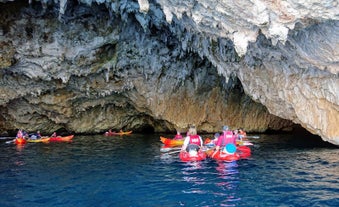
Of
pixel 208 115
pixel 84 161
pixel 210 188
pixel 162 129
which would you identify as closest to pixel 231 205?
pixel 210 188

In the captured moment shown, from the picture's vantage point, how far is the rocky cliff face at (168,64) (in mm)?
8734

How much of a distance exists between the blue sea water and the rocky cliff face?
3.13m

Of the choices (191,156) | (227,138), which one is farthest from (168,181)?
(227,138)

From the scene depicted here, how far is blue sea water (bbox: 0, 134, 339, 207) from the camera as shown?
6926 millimetres

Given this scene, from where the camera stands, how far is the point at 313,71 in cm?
1177

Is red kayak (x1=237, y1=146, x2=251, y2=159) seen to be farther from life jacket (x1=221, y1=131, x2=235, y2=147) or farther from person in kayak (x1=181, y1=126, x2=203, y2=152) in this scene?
person in kayak (x1=181, y1=126, x2=203, y2=152)

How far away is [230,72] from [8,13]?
31.6 feet

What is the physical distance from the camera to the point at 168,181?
8.60 m

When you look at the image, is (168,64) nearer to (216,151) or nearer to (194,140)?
(194,140)

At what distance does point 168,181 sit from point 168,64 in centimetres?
1148

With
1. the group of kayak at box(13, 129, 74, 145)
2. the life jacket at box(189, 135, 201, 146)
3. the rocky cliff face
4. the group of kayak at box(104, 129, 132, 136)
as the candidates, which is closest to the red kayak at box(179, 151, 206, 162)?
the life jacket at box(189, 135, 201, 146)

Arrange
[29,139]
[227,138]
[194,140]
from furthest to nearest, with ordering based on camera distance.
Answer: [29,139] → [194,140] → [227,138]

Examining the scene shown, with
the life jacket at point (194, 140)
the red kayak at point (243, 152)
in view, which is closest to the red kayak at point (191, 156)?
the life jacket at point (194, 140)

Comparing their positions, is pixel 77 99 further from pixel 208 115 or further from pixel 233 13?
pixel 233 13
